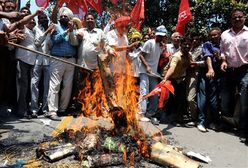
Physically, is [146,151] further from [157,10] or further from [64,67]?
[157,10]

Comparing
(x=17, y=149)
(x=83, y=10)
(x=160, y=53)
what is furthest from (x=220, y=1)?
(x=17, y=149)

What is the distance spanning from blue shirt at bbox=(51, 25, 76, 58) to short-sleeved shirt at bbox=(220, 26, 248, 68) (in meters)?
3.33

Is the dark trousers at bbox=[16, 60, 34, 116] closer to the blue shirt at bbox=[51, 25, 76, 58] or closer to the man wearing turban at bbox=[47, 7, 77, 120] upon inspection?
the man wearing turban at bbox=[47, 7, 77, 120]

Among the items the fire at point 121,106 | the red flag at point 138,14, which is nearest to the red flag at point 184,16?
the red flag at point 138,14

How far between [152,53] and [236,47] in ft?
6.54

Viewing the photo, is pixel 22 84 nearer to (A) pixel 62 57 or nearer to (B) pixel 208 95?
(A) pixel 62 57

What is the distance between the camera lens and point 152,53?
838 cm

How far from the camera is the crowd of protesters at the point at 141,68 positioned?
24.5ft

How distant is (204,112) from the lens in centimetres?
784

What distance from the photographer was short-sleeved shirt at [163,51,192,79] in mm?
7879

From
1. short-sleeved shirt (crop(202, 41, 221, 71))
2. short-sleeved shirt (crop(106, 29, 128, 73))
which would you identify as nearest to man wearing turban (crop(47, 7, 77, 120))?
short-sleeved shirt (crop(106, 29, 128, 73))

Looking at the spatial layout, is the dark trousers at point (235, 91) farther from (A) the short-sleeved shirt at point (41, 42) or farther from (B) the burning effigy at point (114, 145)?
(A) the short-sleeved shirt at point (41, 42)

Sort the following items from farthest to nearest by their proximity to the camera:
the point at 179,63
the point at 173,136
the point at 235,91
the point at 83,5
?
the point at 83,5
the point at 179,63
the point at 235,91
the point at 173,136

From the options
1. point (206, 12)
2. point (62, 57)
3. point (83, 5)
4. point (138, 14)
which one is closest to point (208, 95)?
point (62, 57)
